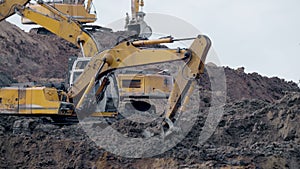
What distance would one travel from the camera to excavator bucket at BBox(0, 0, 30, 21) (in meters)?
19.0

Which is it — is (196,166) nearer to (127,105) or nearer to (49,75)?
(127,105)

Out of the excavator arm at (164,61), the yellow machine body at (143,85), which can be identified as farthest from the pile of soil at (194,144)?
the yellow machine body at (143,85)

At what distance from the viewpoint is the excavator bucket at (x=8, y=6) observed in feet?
62.3

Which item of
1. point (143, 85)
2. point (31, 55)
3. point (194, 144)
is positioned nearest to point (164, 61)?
point (194, 144)

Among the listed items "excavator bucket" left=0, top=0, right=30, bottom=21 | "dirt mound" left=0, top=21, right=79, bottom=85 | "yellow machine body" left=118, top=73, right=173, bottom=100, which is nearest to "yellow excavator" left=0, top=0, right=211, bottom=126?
"excavator bucket" left=0, top=0, right=30, bottom=21

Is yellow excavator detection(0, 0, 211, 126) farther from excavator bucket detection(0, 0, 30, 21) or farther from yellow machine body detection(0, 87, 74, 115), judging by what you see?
excavator bucket detection(0, 0, 30, 21)

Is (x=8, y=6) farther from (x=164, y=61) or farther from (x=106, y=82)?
(x=164, y=61)

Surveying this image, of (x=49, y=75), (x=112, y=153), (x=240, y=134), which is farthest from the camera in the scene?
(x=49, y=75)

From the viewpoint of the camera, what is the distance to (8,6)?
19062mm

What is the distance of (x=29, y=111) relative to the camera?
17.0 m

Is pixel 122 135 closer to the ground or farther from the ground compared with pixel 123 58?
closer to the ground

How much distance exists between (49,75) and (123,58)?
→ 705 inches

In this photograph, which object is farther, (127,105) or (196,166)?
(127,105)

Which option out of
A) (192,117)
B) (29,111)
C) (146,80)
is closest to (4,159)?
(29,111)
